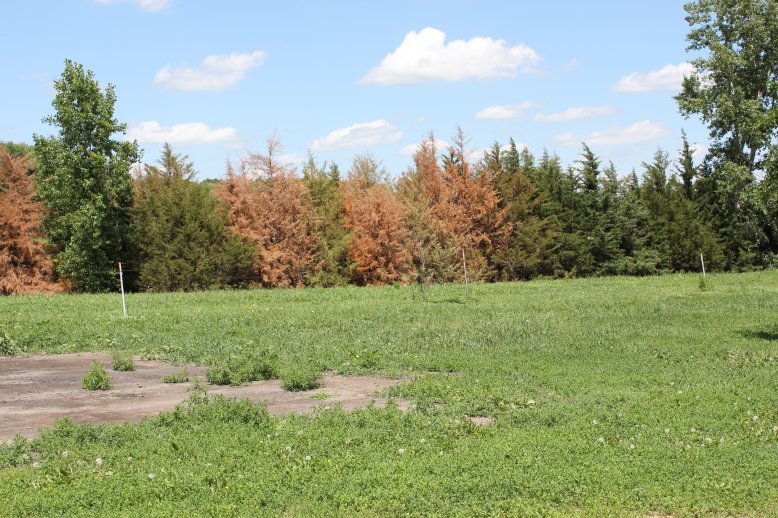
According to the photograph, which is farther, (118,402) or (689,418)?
(118,402)

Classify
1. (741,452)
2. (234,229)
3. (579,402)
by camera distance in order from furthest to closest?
1. (234,229)
2. (579,402)
3. (741,452)

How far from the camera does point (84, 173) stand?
131ft

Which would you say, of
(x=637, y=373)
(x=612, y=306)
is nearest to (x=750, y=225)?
(x=612, y=306)

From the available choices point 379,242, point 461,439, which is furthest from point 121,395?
point 379,242

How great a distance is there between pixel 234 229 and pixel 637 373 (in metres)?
36.2

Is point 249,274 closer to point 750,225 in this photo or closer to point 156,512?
point 750,225

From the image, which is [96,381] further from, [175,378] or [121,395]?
[175,378]

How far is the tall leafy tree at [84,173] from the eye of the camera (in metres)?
39.5

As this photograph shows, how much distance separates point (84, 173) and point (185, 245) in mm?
6529

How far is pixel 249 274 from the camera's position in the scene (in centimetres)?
4562

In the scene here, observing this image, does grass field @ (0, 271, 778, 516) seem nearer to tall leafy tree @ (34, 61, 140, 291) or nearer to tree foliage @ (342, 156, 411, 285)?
tall leafy tree @ (34, 61, 140, 291)

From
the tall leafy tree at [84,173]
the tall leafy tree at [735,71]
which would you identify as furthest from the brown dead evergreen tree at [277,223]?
the tall leafy tree at [735,71]

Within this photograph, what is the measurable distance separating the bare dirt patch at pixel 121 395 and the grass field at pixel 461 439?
744mm

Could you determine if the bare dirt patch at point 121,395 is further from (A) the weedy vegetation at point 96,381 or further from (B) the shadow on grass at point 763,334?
(B) the shadow on grass at point 763,334
